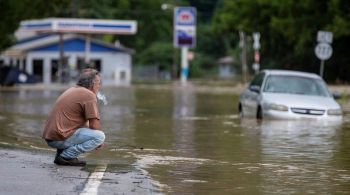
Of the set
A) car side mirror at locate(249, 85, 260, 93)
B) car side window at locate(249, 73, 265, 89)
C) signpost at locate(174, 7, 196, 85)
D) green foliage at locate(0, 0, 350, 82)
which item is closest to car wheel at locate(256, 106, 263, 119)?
car side mirror at locate(249, 85, 260, 93)

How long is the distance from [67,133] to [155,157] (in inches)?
83.6

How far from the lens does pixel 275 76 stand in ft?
72.7

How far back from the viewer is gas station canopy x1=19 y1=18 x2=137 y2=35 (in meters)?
70.5

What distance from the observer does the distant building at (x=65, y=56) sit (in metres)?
74.7

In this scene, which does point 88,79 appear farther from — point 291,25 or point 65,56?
point 65,56

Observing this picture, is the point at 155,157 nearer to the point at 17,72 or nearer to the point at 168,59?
the point at 17,72

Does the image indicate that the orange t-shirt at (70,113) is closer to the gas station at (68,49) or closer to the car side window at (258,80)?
the car side window at (258,80)

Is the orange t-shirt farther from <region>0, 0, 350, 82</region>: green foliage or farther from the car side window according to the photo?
<region>0, 0, 350, 82</region>: green foliage

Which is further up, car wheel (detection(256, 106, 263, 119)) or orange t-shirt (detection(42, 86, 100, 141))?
orange t-shirt (detection(42, 86, 100, 141))

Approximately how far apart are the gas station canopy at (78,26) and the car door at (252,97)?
48660 millimetres

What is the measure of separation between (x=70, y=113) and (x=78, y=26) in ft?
200

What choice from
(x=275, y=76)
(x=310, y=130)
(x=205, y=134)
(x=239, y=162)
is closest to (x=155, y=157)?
(x=239, y=162)

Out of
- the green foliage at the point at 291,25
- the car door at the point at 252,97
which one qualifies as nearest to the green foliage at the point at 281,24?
the green foliage at the point at 291,25

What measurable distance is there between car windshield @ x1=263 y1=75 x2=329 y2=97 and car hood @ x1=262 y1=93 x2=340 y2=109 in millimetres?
463
